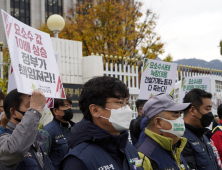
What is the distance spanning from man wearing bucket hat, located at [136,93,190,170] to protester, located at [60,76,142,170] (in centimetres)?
59

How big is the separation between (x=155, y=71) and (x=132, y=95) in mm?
3803

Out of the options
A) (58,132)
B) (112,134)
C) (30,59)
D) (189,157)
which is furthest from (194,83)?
(112,134)

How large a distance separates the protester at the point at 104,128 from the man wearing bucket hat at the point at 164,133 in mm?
593

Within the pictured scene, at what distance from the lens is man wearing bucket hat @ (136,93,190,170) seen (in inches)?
129

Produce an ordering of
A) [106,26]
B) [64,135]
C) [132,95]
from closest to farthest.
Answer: [64,135] → [132,95] → [106,26]

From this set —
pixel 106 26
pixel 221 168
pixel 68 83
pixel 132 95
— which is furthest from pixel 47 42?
pixel 106 26

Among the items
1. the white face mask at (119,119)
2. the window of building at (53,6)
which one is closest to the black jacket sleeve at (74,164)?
the white face mask at (119,119)

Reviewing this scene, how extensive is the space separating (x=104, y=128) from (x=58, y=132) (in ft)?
9.77

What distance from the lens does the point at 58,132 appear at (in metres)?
5.46

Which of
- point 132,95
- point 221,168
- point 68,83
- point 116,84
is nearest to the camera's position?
point 116,84

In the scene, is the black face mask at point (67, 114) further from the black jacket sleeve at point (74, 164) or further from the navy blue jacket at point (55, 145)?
the black jacket sleeve at point (74, 164)

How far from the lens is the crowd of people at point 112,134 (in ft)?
8.20

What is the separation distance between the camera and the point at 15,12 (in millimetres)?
45562

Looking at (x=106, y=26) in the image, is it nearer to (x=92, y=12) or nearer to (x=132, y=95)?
(x=92, y=12)
